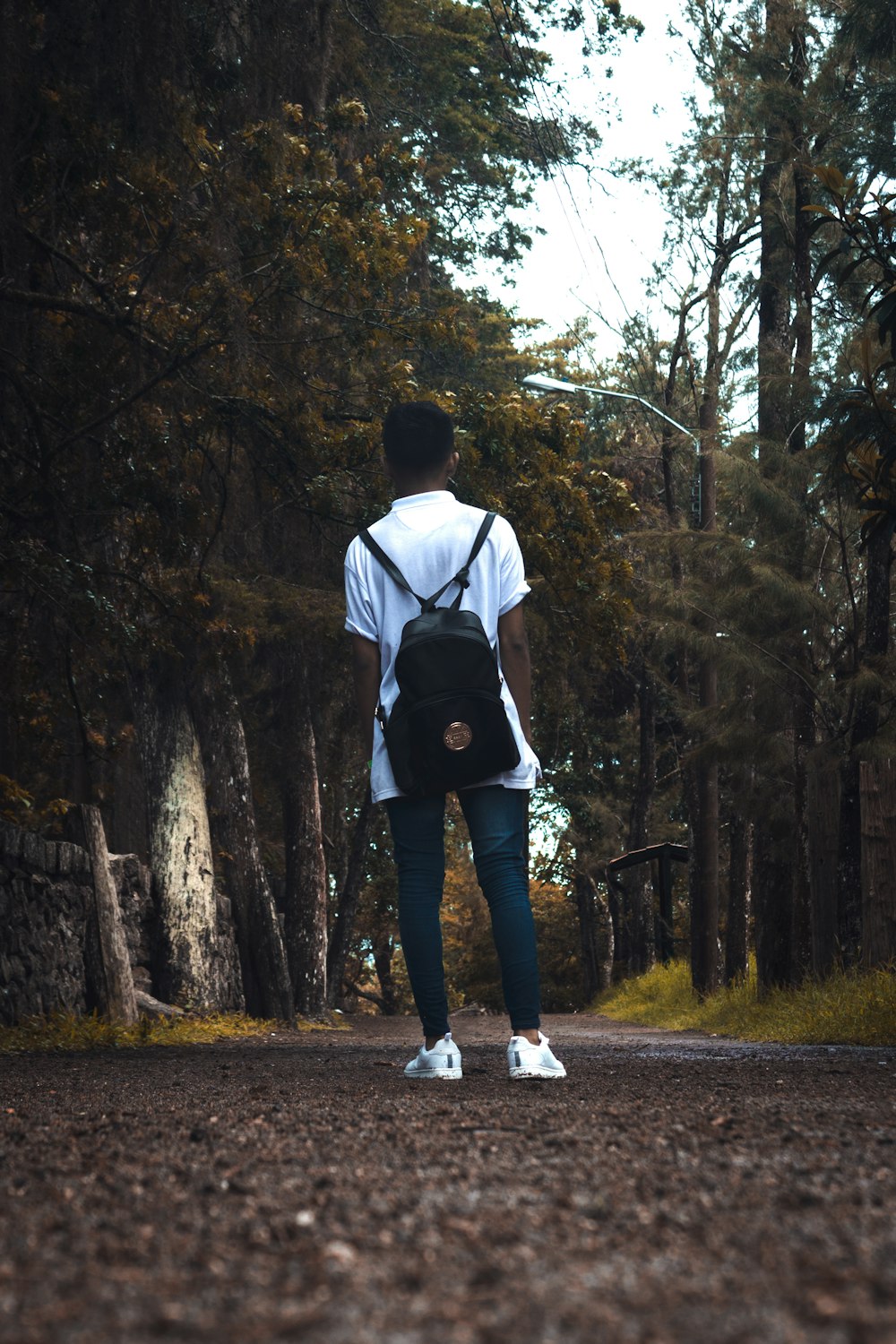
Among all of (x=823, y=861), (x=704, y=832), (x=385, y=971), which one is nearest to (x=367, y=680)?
(x=823, y=861)

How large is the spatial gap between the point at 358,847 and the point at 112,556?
15262 mm

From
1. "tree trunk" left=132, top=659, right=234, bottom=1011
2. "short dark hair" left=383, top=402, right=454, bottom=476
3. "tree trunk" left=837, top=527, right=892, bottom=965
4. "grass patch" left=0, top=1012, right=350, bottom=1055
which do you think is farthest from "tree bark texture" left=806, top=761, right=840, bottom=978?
"short dark hair" left=383, top=402, right=454, bottom=476

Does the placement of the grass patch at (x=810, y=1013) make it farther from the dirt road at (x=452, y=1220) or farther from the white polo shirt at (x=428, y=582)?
the dirt road at (x=452, y=1220)

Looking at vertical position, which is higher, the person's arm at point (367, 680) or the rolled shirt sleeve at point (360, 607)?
the rolled shirt sleeve at point (360, 607)

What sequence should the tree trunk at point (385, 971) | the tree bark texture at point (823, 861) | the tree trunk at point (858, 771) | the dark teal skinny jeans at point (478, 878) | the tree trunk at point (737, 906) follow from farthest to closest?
the tree trunk at point (385, 971)
the tree trunk at point (737, 906)
the tree bark texture at point (823, 861)
the tree trunk at point (858, 771)
the dark teal skinny jeans at point (478, 878)

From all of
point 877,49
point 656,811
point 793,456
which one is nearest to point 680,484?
point 656,811

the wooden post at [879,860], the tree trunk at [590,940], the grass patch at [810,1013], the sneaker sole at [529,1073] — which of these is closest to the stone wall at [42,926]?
the grass patch at [810,1013]

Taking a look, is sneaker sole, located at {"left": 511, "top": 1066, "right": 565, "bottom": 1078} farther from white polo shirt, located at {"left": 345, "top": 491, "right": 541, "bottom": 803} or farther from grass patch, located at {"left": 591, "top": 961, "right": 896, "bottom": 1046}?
grass patch, located at {"left": 591, "top": 961, "right": 896, "bottom": 1046}

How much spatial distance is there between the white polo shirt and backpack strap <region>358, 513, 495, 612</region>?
2cm

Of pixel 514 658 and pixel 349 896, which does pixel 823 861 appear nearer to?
pixel 514 658

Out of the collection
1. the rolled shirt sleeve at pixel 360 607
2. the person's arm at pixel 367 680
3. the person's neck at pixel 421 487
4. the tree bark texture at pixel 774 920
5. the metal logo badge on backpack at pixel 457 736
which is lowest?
the tree bark texture at pixel 774 920

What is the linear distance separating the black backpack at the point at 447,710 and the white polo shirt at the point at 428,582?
0.36 feet

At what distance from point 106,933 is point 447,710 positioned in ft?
21.3

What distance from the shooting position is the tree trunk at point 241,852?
16875 millimetres
